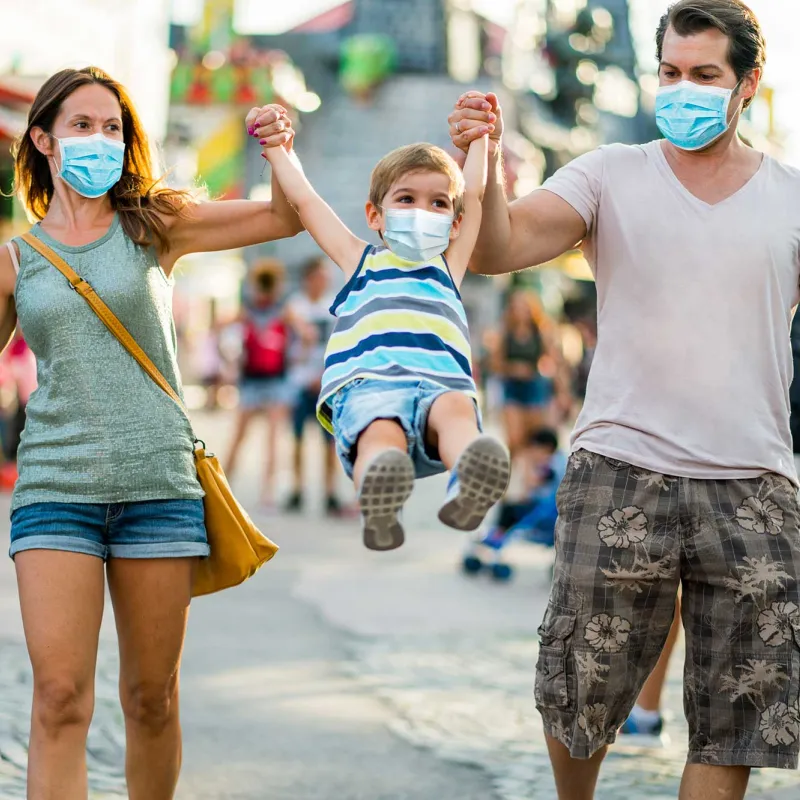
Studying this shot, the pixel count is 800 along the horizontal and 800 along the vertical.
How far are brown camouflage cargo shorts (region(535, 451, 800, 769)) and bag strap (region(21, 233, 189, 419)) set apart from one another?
1207 mm

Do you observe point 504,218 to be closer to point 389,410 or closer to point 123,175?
point 389,410

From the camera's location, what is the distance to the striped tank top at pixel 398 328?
149 inches

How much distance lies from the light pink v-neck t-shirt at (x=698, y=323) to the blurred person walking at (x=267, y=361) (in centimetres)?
900

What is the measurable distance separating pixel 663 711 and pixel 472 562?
3481 mm

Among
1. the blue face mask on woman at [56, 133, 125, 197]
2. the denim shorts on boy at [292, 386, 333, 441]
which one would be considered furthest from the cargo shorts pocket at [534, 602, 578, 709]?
the denim shorts on boy at [292, 386, 333, 441]

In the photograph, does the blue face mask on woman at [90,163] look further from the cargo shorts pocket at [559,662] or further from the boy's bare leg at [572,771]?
the boy's bare leg at [572,771]

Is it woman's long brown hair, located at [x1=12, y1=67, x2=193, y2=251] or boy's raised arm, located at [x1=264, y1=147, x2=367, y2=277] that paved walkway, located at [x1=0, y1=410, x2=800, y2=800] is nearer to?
woman's long brown hair, located at [x1=12, y1=67, x2=193, y2=251]

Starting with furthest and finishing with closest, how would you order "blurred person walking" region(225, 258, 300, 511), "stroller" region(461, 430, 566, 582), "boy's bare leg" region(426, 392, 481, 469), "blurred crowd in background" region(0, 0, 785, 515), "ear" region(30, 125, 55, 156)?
1. "blurred crowd in background" region(0, 0, 785, 515)
2. "blurred person walking" region(225, 258, 300, 511)
3. "stroller" region(461, 430, 566, 582)
4. "ear" region(30, 125, 55, 156)
5. "boy's bare leg" region(426, 392, 481, 469)

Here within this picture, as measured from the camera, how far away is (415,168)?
3914mm

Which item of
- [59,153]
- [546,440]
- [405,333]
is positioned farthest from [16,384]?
[405,333]

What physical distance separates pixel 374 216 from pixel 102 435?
0.93 metres

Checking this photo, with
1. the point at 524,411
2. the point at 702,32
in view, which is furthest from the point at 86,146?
the point at 524,411

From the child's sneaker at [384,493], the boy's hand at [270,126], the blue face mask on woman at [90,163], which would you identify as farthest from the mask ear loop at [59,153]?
the child's sneaker at [384,493]

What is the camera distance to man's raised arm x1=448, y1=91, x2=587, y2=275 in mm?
3924
